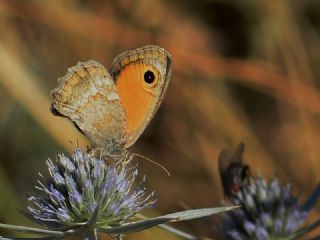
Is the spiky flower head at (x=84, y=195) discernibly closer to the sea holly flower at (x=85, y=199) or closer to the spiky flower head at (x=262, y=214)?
the sea holly flower at (x=85, y=199)

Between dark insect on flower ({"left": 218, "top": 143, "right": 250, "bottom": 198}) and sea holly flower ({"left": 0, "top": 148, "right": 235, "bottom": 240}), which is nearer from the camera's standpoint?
sea holly flower ({"left": 0, "top": 148, "right": 235, "bottom": 240})

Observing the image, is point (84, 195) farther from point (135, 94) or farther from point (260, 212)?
point (260, 212)

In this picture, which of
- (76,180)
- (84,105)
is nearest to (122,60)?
(84,105)

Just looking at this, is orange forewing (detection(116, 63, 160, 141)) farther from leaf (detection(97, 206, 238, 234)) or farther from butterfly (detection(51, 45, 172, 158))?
leaf (detection(97, 206, 238, 234))

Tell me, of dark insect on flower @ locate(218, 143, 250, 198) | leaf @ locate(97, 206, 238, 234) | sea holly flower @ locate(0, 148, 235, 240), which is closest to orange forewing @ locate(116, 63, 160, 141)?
sea holly flower @ locate(0, 148, 235, 240)

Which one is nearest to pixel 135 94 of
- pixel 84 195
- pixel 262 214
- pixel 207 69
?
pixel 84 195
